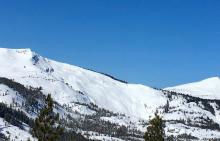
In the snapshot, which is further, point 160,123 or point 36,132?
point 160,123

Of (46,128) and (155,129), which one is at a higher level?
(155,129)

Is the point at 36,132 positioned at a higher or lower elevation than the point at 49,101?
lower

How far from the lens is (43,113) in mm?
82312

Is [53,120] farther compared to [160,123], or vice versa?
[160,123]

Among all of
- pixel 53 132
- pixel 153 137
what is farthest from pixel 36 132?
pixel 153 137

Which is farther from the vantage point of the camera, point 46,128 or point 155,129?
point 155,129

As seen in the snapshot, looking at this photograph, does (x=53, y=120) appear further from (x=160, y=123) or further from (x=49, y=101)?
(x=160, y=123)

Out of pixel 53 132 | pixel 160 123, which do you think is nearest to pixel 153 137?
pixel 160 123

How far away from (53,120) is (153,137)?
2006 centimetres

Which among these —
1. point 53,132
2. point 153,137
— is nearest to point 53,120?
point 53,132

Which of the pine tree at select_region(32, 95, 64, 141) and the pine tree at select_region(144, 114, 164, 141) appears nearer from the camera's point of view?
the pine tree at select_region(32, 95, 64, 141)

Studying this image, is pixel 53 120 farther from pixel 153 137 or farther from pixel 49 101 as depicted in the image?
pixel 153 137

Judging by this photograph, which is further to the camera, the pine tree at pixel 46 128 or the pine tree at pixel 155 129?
the pine tree at pixel 155 129

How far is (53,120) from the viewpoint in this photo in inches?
3228
